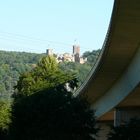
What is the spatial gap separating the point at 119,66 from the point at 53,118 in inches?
260

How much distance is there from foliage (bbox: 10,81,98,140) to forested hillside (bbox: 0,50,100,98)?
7160 cm

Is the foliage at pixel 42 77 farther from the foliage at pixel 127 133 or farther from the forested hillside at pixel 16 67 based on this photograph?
the forested hillside at pixel 16 67

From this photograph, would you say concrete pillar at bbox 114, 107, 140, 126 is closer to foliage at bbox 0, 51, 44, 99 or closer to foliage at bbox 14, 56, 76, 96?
foliage at bbox 14, 56, 76, 96

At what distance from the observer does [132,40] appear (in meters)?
29.7

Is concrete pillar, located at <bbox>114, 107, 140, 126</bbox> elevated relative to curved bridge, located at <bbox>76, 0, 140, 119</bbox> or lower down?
lower down

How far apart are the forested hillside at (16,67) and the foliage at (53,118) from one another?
71598mm

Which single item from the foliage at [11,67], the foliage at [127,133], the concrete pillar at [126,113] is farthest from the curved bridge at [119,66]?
the foliage at [11,67]

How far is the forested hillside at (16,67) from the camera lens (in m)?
122

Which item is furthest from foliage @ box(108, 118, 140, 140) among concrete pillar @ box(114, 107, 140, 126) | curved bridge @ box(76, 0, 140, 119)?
concrete pillar @ box(114, 107, 140, 126)

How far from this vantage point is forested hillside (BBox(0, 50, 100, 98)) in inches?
4802

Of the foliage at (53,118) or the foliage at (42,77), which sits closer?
the foliage at (53,118)

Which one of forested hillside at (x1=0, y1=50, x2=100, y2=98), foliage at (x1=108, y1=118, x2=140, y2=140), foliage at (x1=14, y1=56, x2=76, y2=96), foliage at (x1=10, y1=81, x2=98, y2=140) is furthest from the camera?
forested hillside at (x1=0, y1=50, x2=100, y2=98)

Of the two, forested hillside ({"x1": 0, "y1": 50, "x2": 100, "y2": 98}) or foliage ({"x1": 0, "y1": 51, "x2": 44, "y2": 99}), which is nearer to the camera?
forested hillside ({"x1": 0, "y1": 50, "x2": 100, "y2": 98})

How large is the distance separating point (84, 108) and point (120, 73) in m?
6.59
